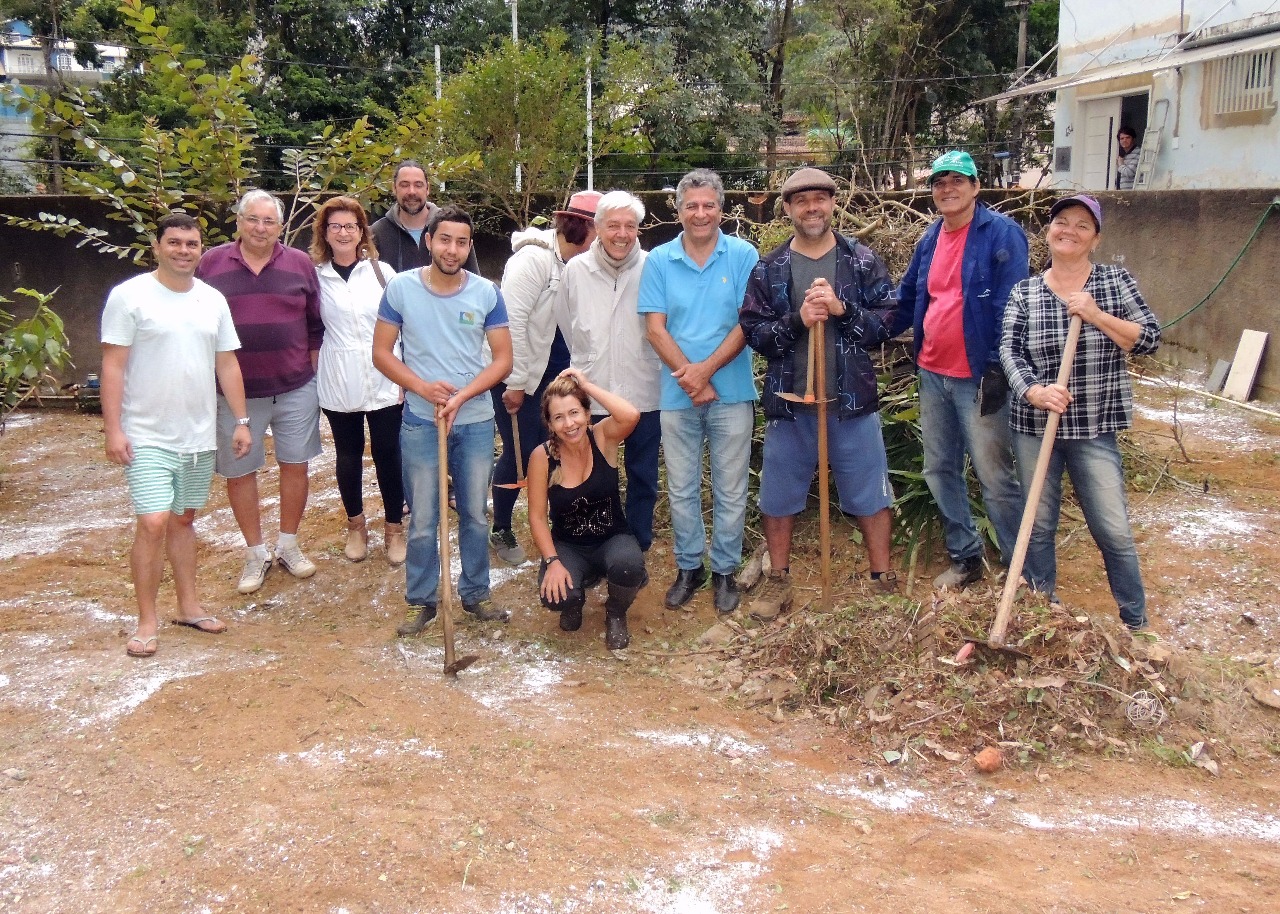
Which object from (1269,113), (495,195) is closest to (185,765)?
(495,195)

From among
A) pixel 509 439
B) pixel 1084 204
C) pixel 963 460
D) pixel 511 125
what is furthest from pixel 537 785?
pixel 511 125

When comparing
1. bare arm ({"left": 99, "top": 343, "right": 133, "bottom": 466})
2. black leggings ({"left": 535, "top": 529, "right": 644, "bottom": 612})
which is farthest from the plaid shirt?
bare arm ({"left": 99, "top": 343, "right": 133, "bottom": 466})

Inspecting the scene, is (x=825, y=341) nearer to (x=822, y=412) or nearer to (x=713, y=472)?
(x=822, y=412)

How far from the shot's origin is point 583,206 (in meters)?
4.71

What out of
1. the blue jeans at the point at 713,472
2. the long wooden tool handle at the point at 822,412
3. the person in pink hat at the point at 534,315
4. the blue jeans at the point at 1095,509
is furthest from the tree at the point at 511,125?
the blue jeans at the point at 1095,509

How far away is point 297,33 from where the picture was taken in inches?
786

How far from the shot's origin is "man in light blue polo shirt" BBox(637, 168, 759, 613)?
171 inches

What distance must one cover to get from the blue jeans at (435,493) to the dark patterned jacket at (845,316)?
1236 mm

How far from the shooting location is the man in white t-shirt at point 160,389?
4031mm

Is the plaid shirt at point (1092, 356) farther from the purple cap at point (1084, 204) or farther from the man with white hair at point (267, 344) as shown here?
the man with white hair at point (267, 344)

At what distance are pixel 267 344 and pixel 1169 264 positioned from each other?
772cm

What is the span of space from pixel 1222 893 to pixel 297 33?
2117 cm

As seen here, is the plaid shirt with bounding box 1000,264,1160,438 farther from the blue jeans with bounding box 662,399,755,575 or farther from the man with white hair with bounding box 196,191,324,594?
the man with white hair with bounding box 196,191,324,594

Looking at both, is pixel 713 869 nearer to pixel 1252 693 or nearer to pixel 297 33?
pixel 1252 693
